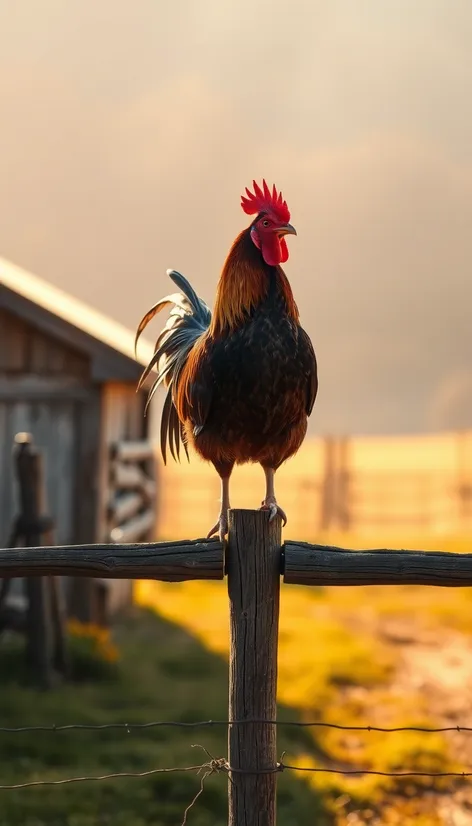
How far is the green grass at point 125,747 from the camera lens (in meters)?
6.15

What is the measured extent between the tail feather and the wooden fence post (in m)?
1.38

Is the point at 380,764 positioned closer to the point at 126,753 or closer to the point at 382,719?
the point at 382,719

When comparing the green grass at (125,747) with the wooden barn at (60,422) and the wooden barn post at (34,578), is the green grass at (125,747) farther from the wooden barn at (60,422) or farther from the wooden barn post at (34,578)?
the wooden barn at (60,422)

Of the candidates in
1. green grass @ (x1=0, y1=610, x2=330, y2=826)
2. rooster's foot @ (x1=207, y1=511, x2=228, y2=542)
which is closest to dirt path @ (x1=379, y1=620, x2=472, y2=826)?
green grass @ (x1=0, y1=610, x2=330, y2=826)

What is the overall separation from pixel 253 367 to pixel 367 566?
918 millimetres

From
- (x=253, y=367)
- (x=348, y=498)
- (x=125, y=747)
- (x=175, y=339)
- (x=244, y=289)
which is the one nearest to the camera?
(x=253, y=367)

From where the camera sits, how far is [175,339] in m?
4.97

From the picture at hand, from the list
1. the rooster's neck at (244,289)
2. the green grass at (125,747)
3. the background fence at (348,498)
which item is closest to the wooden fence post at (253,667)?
the rooster's neck at (244,289)

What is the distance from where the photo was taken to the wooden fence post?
10.8ft

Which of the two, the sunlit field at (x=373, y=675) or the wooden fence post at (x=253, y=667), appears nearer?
the wooden fence post at (x=253, y=667)

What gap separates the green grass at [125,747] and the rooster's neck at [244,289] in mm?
3520

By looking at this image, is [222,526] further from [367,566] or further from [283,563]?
[367,566]

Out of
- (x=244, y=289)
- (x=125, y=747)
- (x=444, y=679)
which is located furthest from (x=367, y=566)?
(x=444, y=679)

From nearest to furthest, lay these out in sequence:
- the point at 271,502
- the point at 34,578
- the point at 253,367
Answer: the point at 253,367, the point at 271,502, the point at 34,578
